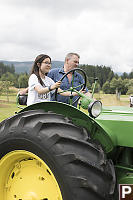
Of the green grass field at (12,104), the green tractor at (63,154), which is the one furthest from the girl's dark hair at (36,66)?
the green grass field at (12,104)

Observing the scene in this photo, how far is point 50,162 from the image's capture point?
1.88 meters

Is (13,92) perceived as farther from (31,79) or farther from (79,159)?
(79,159)

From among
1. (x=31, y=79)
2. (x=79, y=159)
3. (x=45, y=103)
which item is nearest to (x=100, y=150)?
(x=79, y=159)

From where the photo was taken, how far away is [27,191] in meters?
2.20

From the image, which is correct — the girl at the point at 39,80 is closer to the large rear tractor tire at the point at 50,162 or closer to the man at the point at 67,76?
the man at the point at 67,76

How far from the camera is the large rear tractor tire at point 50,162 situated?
1750 millimetres

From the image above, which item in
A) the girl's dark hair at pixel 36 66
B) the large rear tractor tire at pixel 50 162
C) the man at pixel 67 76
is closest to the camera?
the large rear tractor tire at pixel 50 162

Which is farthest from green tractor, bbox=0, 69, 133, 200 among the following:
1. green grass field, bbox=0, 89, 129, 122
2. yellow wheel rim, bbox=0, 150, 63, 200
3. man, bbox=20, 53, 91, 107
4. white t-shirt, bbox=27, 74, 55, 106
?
green grass field, bbox=0, 89, 129, 122

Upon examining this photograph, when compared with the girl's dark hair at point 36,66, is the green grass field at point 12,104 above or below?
below

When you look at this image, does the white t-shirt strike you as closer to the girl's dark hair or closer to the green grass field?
the girl's dark hair

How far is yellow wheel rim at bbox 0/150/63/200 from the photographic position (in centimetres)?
206

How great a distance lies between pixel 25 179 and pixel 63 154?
624 mm

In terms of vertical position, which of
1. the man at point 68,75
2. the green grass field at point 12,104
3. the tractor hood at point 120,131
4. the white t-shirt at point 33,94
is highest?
the man at point 68,75

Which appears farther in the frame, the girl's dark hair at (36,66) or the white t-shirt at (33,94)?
the girl's dark hair at (36,66)
